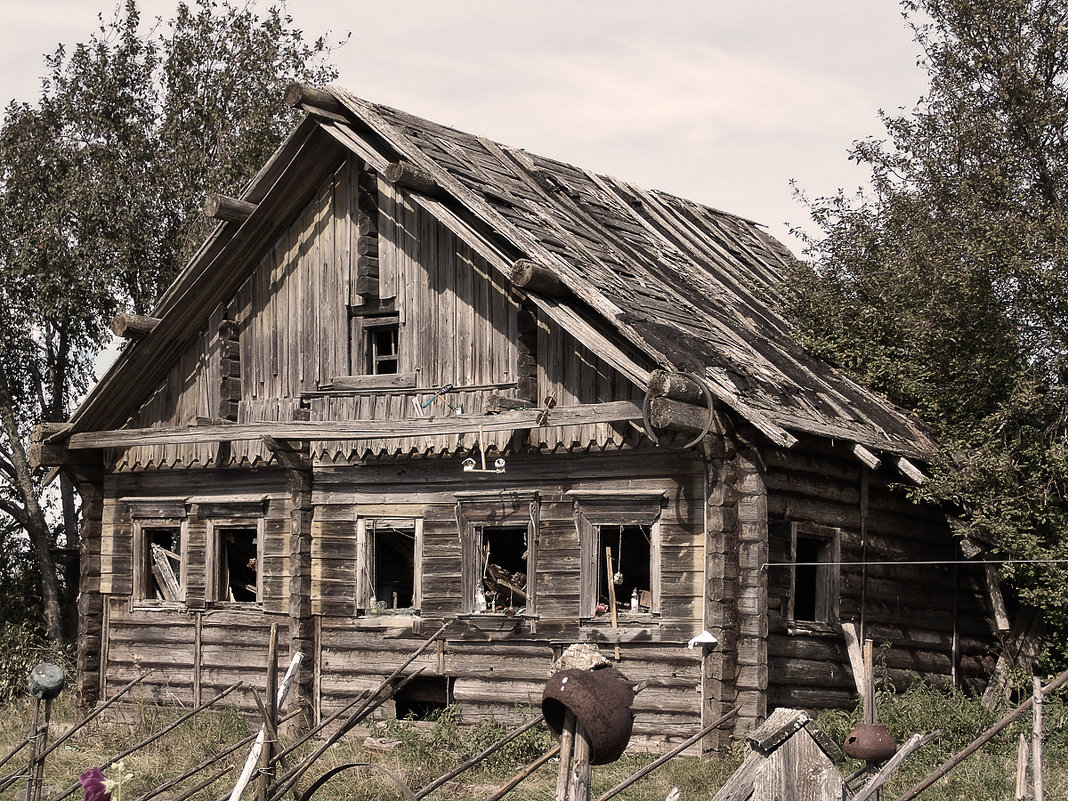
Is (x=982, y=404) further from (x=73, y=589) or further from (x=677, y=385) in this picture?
(x=73, y=589)

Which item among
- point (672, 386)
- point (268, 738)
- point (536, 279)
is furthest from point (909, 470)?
point (268, 738)

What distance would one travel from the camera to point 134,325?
18.7 meters

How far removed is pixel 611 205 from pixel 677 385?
702cm

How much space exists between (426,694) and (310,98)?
6855 mm

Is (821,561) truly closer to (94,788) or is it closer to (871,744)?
(871,744)

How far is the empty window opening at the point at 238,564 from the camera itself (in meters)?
18.8

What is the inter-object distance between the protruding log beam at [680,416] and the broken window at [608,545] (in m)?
1.18

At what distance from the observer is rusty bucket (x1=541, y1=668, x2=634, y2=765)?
7066mm

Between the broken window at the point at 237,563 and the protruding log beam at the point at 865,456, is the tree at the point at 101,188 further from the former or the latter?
the protruding log beam at the point at 865,456

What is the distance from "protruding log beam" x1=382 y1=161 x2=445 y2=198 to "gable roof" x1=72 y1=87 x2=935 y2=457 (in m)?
0.07

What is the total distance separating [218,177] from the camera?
26750mm

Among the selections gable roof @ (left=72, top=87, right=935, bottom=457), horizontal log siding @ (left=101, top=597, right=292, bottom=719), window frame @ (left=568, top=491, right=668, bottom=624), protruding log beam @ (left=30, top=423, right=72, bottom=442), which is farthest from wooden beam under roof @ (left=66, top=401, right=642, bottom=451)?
horizontal log siding @ (left=101, top=597, right=292, bottom=719)

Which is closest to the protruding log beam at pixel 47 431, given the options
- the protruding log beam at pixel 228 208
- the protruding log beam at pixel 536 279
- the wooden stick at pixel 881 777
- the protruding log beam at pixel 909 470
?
the protruding log beam at pixel 228 208

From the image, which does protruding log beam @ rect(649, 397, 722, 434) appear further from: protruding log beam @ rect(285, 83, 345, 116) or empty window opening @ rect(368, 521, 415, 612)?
protruding log beam @ rect(285, 83, 345, 116)
